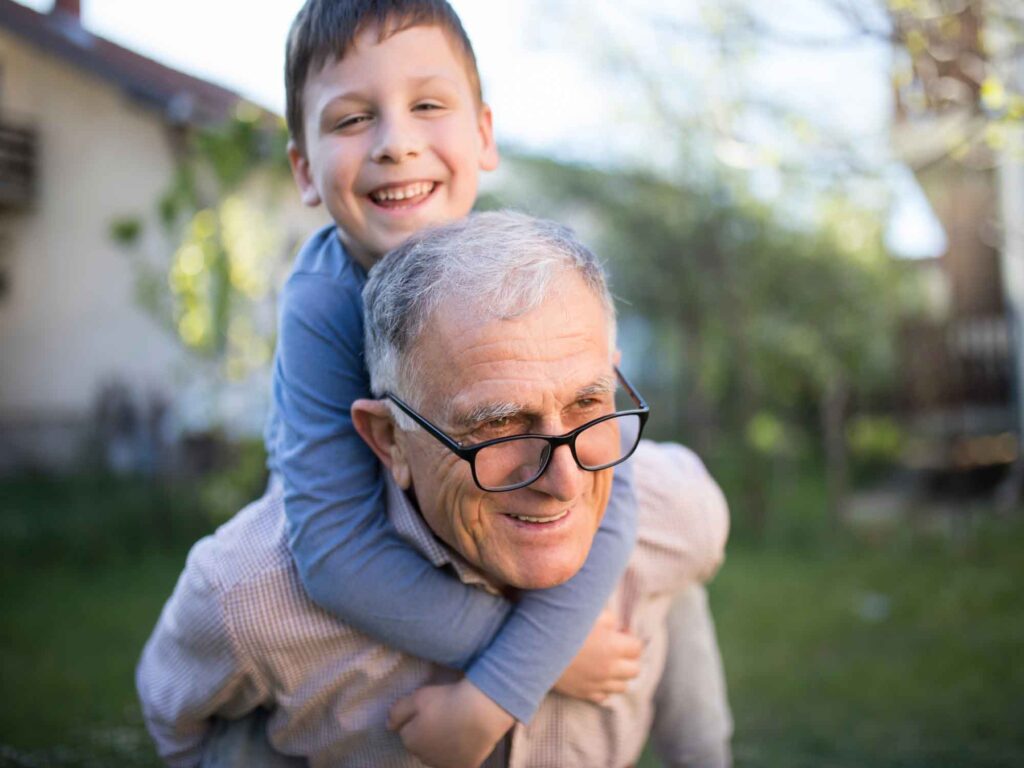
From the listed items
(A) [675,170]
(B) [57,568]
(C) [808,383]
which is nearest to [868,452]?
(C) [808,383]

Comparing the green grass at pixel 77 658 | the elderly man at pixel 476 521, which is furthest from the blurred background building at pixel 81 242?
the elderly man at pixel 476 521

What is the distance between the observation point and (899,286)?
11602 mm

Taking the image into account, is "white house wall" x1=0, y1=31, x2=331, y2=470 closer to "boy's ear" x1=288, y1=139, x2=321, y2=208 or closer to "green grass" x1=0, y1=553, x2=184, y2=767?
"green grass" x1=0, y1=553, x2=184, y2=767

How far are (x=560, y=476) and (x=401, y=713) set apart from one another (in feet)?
2.24

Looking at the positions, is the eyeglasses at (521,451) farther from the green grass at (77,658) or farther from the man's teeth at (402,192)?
the green grass at (77,658)

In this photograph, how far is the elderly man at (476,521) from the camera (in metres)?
1.79

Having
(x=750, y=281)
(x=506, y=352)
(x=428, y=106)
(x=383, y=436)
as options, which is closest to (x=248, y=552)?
(x=383, y=436)

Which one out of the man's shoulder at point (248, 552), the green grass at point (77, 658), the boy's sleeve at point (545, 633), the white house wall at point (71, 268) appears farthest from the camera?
the white house wall at point (71, 268)

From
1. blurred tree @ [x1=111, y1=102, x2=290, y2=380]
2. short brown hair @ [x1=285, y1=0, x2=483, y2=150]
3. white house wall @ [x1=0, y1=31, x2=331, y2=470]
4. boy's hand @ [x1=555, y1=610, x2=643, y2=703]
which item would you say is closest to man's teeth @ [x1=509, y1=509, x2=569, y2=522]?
boy's hand @ [x1=555, y1=610, x2=643, y2=703]

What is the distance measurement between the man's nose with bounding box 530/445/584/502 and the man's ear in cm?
33

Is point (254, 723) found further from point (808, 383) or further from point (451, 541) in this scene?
point (808, 383)

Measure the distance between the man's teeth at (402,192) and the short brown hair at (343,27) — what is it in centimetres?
29

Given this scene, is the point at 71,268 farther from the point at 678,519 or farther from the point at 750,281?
the point at 678,519

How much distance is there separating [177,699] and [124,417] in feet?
42.9
